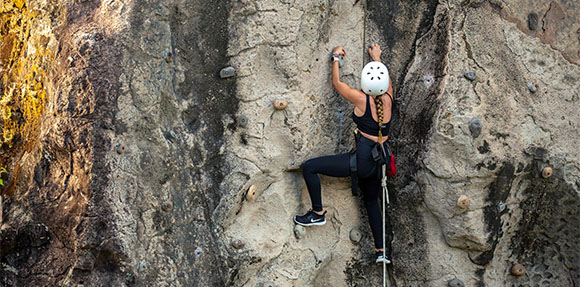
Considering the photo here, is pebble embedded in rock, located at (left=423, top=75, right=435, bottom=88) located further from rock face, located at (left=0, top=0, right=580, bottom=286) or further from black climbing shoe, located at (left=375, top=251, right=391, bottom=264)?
black climbing shoe, located at (left=375, top=251, right=391, bottom=264)

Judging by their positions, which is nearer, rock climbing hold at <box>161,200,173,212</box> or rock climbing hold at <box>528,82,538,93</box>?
rock climbing hold at <box>161,200,173,212</box>

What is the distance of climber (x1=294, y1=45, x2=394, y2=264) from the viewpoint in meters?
4.88

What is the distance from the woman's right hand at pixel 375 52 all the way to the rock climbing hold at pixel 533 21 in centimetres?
120

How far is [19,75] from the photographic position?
480 cm

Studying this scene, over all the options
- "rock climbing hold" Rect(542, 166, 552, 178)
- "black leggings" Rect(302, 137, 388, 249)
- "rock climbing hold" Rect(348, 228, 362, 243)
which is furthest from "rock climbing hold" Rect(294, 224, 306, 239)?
"rock climbing hold" Rect(542, 166, 552, 178)

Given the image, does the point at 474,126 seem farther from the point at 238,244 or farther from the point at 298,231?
the point at 238,244

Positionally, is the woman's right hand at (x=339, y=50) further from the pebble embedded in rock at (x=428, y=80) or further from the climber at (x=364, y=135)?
the pebble embedded in rock at (x=428, y=80)

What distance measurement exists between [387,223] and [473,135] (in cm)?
102

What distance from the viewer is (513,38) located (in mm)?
5137

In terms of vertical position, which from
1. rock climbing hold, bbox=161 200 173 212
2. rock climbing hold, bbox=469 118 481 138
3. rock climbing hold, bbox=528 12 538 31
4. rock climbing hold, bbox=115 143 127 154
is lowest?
rock climbing hold, bbox=161 200 173 212

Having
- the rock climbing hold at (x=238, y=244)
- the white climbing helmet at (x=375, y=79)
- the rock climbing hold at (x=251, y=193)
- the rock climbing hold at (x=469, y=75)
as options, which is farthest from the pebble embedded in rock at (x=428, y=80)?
the rock climbing hold at (x=238, y=244)

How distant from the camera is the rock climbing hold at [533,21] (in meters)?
5.19

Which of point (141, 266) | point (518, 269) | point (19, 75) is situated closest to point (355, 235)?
point (518, 269)

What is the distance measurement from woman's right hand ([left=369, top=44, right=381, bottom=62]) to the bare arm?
0.27 meters
